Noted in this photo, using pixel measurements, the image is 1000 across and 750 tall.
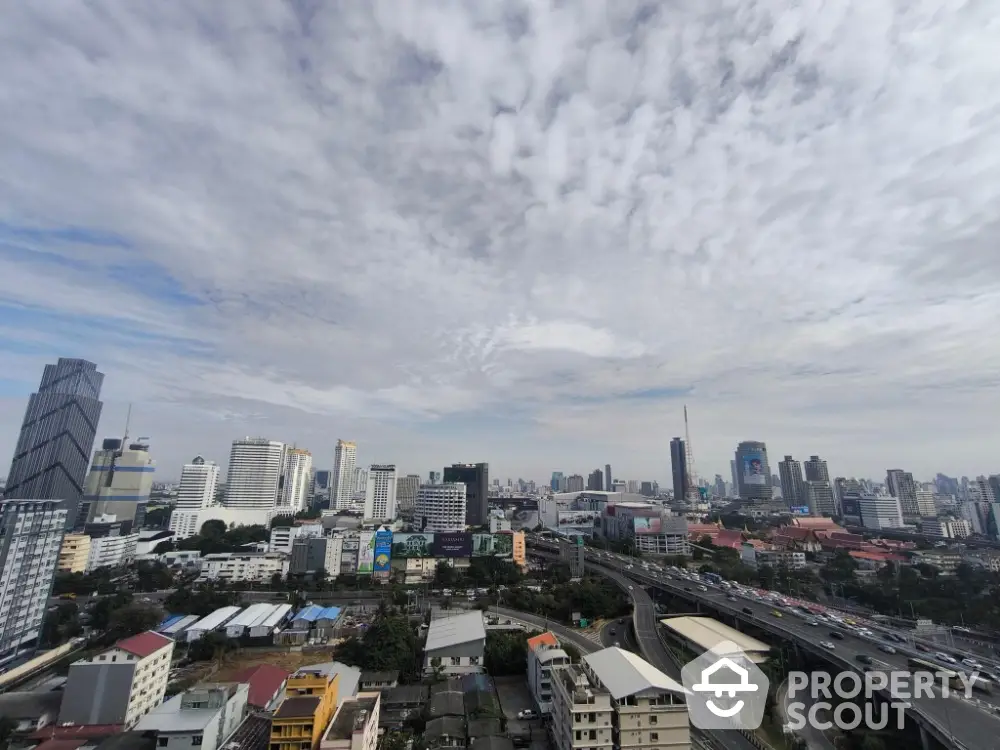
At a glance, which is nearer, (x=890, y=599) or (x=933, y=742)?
(x=933, y=742)

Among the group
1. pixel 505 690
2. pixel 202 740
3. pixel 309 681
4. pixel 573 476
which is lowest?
pixel 505 690

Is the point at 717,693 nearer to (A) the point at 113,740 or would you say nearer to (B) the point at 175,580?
(A) the point at 113,740

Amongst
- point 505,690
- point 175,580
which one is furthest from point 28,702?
point 175,580

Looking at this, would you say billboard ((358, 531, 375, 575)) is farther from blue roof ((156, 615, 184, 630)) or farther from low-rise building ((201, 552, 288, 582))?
blue roof ((156, 615, 184, 630))

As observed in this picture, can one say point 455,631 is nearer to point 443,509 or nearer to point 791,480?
point 443,509

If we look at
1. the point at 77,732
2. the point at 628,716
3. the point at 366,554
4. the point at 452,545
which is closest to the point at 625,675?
the point at 628,716

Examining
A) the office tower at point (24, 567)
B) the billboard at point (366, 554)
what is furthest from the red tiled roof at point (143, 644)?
the billboard at point (366, 554)
